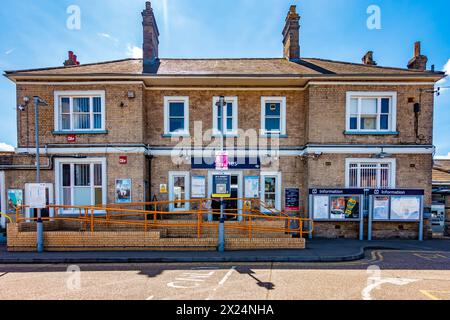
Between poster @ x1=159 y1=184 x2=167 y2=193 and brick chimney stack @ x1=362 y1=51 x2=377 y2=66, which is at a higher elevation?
brick chimney stack @ x1=362 y1=51 x2=377 y2=66

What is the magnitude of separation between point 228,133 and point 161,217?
194 inches

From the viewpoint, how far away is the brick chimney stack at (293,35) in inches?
527

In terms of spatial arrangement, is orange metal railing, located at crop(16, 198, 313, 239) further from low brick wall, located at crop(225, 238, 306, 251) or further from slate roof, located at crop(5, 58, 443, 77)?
slate roof, located at crop(5, 58, 443, 77)

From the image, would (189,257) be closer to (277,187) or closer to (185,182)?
(185,182)

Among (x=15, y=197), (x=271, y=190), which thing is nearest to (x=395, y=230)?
(x=271, y=190)

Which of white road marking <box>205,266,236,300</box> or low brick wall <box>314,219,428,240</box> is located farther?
low brick wall <box>314,219,428,240</box>

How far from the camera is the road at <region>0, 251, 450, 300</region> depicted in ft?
16.4

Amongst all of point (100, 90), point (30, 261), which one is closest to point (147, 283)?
point (30, 261)

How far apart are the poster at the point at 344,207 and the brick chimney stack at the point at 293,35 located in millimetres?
8392

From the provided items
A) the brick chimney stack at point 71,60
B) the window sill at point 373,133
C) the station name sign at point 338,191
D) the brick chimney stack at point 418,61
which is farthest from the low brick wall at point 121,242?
the brick chimney stack at point 418,61

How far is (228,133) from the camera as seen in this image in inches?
442

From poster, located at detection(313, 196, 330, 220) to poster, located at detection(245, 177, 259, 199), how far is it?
2.65 metres

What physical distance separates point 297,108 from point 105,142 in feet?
29.9

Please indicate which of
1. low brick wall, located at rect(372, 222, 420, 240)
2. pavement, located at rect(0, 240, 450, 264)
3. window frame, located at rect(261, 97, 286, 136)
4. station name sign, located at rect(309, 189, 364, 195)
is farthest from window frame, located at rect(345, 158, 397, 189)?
pavement, located at rect(0, 240, 450, 264)
